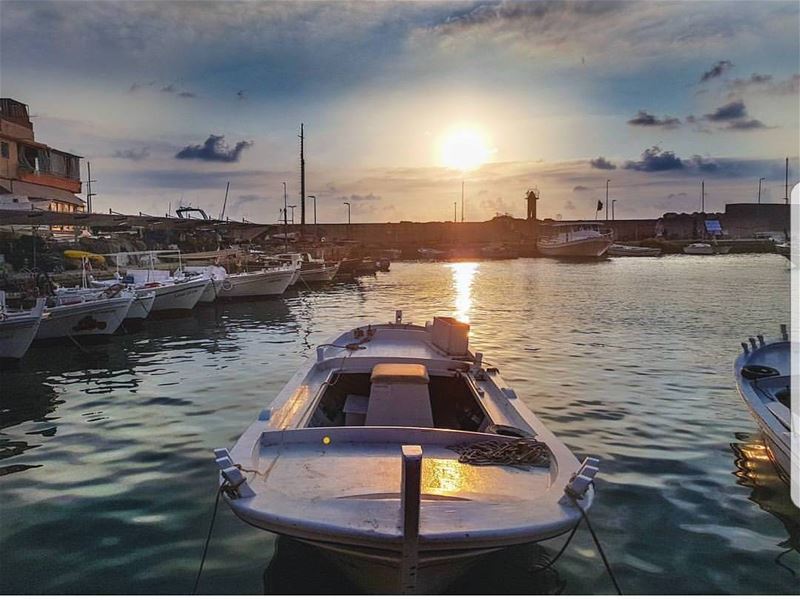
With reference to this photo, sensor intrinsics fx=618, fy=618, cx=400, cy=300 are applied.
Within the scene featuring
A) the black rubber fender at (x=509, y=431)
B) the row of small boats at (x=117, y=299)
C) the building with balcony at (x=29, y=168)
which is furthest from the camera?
the building with balcony at (x=29, y=168)

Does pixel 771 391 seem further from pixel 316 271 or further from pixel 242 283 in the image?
pixel 316 271

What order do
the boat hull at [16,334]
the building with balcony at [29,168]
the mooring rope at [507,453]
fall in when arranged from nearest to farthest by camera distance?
1. the mooring rope at [507,453]
2. the boat hull at [16,334]
3. the building with balcony at [29,168]

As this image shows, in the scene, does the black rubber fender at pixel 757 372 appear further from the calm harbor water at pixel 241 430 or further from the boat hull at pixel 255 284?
the boat hull at pixel 255 284

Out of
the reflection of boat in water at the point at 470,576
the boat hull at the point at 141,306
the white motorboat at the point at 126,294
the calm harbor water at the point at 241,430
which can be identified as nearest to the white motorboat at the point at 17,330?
the calm harbor water at the point at 241,430

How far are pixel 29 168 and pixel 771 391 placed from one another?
52155mm

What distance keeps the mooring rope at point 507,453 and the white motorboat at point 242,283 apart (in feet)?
89.1

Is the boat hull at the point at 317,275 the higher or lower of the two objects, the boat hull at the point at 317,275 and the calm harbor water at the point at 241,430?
the higher

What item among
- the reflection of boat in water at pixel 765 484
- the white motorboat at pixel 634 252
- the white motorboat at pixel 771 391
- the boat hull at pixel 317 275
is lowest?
the reflection of boat in water at pixel 765 484

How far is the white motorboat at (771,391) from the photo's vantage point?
8.21 metres

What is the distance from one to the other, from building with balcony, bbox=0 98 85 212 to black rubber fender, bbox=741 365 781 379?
4300 cm

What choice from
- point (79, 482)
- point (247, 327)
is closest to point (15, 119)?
point (247, 327)

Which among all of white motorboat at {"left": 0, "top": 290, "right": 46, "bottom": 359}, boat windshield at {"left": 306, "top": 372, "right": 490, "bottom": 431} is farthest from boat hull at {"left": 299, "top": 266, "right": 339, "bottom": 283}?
boat windshield at {"left": 306, "top": 372, "right": 490, "bottom": 431}

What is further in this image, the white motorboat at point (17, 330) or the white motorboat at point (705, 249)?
the white motorboat at point (705, 249)

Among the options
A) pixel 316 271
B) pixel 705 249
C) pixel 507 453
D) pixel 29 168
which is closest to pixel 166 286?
pixel 316 271
